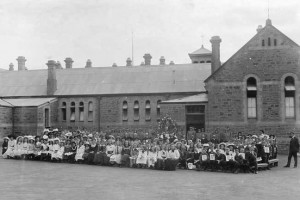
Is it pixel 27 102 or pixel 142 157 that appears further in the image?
pixel 27 102

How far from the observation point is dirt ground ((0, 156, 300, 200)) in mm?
13156

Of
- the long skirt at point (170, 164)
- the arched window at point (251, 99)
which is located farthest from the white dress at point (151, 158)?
the arched window at point (251, 99)

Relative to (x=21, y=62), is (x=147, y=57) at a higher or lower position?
lower

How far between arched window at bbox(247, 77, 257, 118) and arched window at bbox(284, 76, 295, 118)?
88.1 inches

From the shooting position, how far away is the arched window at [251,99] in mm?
31297

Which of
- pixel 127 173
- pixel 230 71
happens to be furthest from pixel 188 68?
pixel 127 173

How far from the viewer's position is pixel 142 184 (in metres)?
15.7

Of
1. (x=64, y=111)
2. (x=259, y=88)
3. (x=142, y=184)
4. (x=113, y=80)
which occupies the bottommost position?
(x=142, y=184)

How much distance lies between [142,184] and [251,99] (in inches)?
708

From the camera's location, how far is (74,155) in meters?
24.5

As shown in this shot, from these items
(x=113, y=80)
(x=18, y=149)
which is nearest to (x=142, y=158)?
(x=18, y=149)

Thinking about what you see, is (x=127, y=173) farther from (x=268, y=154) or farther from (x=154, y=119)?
(x=154, y=119)

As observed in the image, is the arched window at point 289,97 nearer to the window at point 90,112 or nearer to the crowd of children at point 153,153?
the crowd of children at point 153,153

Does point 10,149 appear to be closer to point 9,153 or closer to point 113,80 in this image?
point 9,153
